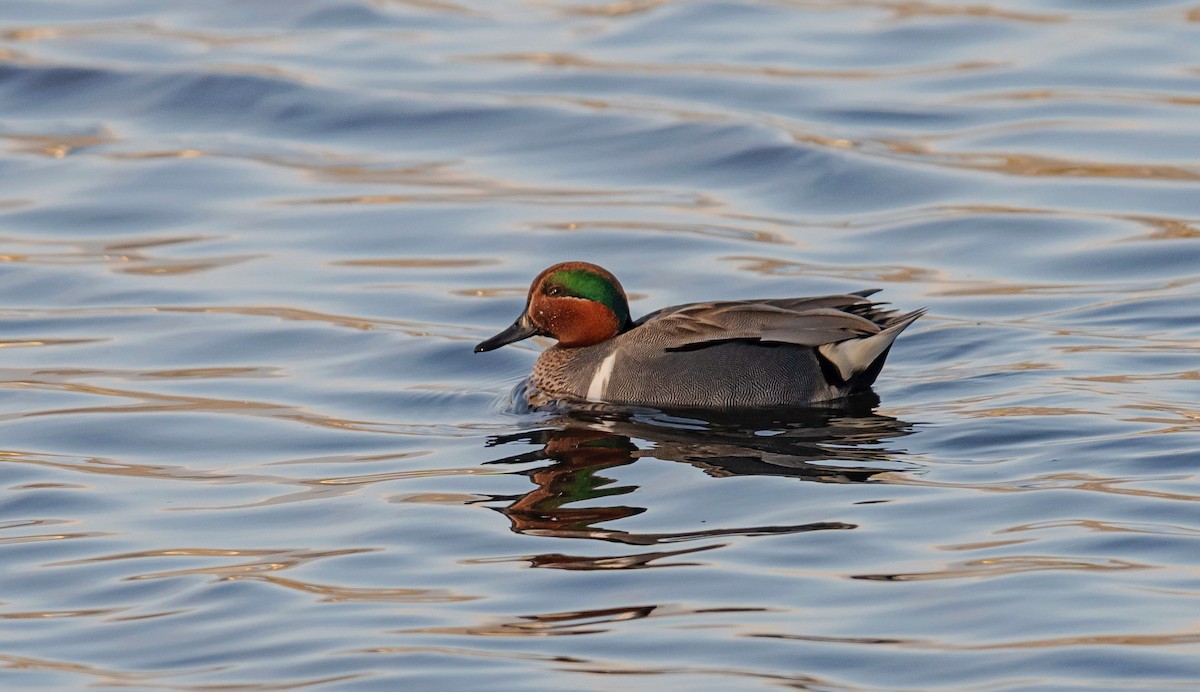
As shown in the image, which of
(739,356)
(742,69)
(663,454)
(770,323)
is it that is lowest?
(663,454)

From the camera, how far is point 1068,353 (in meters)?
9.50

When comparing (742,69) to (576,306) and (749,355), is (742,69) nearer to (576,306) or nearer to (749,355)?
(576,306)

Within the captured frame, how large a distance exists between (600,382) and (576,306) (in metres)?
0.42

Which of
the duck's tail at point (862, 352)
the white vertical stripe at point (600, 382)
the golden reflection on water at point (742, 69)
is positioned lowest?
the white vertical stripe at point (600, 382)

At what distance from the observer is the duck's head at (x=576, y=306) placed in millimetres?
9328

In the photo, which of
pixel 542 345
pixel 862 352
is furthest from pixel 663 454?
pixel 542 345

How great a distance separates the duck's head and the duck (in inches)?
0.7

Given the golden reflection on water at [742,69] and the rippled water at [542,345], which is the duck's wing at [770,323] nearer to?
the rippled water at [542,345]

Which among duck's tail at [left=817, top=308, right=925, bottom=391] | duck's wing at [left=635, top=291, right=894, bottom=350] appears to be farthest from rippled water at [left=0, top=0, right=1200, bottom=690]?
duck's wing at [left=635, top=291, right=894, bottom=350]

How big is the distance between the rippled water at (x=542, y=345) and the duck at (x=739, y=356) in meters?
0.24

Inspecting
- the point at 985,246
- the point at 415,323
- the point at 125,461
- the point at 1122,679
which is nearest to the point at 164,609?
the point at 125,461

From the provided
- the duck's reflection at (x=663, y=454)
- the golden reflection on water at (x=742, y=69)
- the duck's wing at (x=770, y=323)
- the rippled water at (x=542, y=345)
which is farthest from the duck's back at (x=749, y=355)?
the golden reflection on water at (x=742, y=69)

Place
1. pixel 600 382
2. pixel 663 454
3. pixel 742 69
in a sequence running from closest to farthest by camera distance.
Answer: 1. pixel 663 454
2. pixel 600 382
3. pixel 742 69

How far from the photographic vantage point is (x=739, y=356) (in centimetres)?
891
